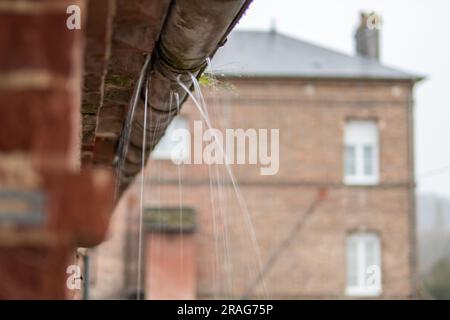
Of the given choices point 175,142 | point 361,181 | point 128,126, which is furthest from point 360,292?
point 128,126

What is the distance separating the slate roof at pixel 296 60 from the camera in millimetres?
28109

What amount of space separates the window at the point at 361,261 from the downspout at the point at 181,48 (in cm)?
2248

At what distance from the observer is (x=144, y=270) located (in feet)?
88.0

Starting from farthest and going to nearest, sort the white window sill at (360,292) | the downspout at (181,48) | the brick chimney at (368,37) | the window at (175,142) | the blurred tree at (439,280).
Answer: the blurred tree at (439,280), the brick chimney at (368,37), the white window sill at (360,292), the window at (175,142), the downspout at (181,48)

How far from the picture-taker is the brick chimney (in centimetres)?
3043

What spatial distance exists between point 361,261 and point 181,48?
79.7ft

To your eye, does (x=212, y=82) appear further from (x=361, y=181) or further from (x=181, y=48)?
(x=361, y=181)

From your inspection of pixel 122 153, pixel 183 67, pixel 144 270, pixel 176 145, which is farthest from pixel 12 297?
pixel 176 145

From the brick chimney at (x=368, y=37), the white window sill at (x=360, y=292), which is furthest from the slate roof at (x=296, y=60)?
the white window sill at (x=360, y=292)

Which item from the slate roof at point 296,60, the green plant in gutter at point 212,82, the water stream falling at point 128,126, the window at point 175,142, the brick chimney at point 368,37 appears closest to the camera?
the water stream falling at point 128,126

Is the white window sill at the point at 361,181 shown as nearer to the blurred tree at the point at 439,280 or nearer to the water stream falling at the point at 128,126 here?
the blurred tree at the point at 439,280

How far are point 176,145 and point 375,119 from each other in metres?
5.80

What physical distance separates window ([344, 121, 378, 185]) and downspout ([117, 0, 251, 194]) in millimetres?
22625

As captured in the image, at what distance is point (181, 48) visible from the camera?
4129 millimetres
